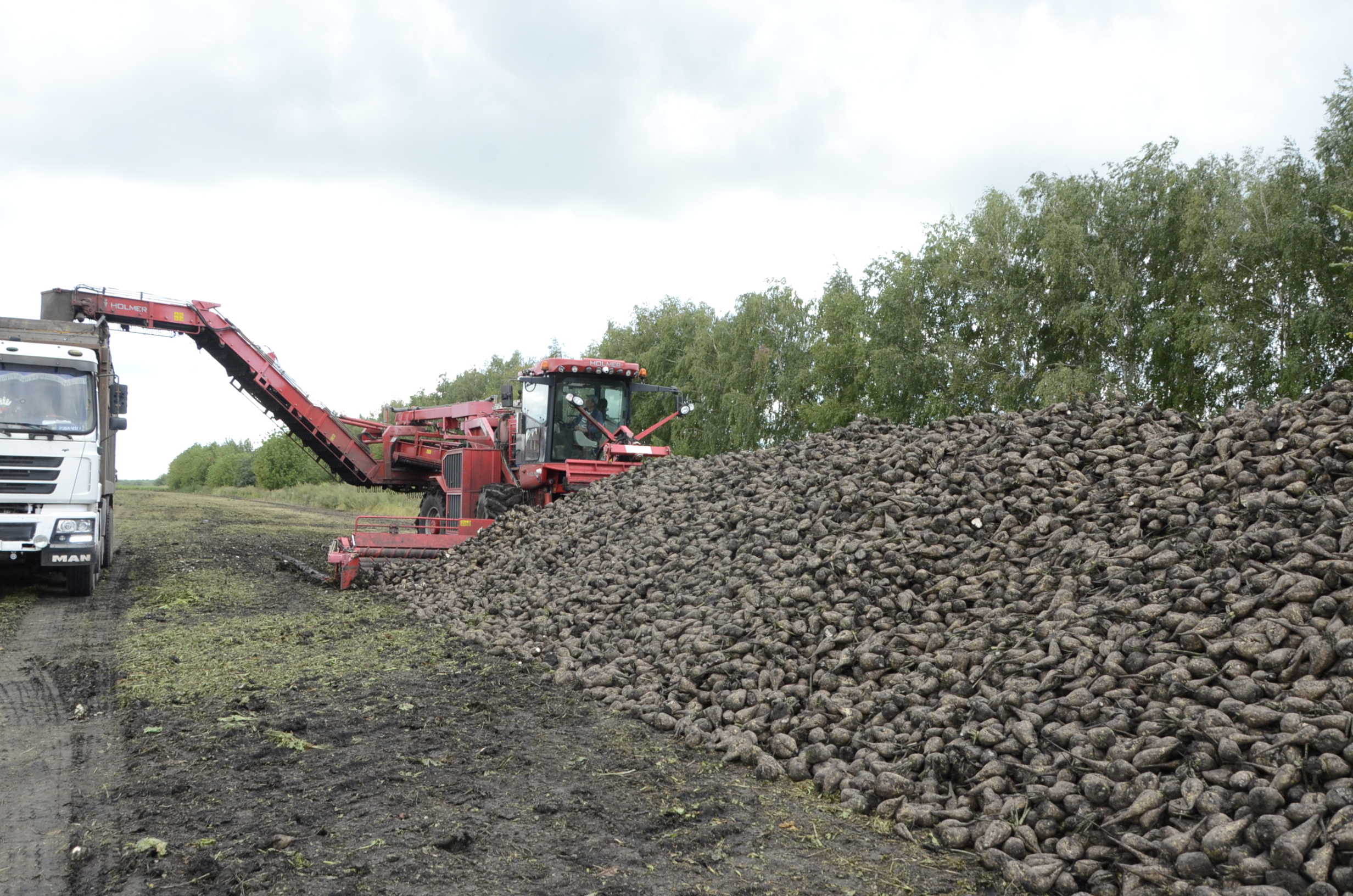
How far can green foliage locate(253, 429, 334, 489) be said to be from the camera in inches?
1716

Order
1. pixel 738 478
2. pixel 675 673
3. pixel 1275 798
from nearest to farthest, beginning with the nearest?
pixel 1275 798 < pixel 675 673 < pixel 738 478

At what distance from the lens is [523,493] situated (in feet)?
45.9

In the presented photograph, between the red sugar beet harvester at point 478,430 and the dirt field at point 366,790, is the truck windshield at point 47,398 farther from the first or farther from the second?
the dirt field at point 366,790

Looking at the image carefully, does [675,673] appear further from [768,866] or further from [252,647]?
[252,647]

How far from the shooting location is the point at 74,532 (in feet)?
32.5

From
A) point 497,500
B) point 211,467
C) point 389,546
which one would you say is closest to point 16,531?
point 389,546

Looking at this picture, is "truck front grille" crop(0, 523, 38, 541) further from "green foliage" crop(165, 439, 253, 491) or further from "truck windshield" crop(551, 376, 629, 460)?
"green foliage" crop(165, 439, 253, 491)

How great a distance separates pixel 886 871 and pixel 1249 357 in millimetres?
20372

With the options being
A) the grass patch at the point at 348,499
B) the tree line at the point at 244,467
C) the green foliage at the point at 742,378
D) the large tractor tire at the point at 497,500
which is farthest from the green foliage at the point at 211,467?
the large tractor tire at the point at 497,500

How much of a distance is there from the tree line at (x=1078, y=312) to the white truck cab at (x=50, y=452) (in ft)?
61.2

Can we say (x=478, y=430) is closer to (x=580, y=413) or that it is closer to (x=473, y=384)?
(x=580, y=413)

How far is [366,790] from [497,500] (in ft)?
30.3

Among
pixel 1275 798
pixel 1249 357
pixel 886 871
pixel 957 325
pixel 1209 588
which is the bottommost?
pixel 886 871

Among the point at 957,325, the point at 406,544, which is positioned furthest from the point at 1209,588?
the point at 957,325
